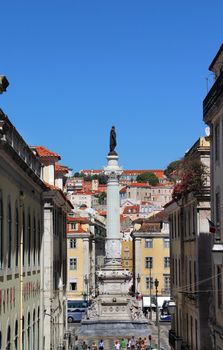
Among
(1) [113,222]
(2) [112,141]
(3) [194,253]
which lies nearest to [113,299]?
(1) [113,222]

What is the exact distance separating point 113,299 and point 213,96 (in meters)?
51.0

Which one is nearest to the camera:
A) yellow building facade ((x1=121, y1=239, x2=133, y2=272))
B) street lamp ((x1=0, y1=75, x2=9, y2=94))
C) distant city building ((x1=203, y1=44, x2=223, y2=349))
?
street lamp ((x1=0, y1=75, x2=9, y2=94))

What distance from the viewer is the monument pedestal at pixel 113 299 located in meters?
72.5

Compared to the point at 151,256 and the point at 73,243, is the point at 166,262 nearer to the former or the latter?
the point at 151,256

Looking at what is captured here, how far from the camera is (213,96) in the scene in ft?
90.6

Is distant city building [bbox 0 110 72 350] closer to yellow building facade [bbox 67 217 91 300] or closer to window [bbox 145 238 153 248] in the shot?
yellow building facade [bbox 67 217 91 300]

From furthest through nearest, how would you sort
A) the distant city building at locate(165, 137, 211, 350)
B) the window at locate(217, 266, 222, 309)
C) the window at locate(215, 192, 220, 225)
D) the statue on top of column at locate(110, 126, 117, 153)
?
the statue on top of column at locate(110, 126, 117, 153) < the distant city building at locate(165, 137, 211, 350) < the window at locate(215, 192, 220, 225) < the window at locate(217, 266, 222, 309)

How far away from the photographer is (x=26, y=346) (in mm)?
31906

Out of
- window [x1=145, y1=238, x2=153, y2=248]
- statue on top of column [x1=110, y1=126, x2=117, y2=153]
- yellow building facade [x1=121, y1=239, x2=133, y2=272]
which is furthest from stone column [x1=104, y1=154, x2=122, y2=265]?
yellow building facade [x1=121, y1=239, x2=133, y2=272]

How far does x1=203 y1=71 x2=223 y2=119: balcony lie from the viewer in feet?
84.9

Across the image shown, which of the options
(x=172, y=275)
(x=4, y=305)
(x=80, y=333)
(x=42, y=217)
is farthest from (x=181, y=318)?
(x=80, y=333)

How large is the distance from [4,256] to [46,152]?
23732 millimetres

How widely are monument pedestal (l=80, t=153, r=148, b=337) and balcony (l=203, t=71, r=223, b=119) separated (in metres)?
43.2

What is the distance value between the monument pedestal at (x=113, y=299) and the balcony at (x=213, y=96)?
1702 inches
